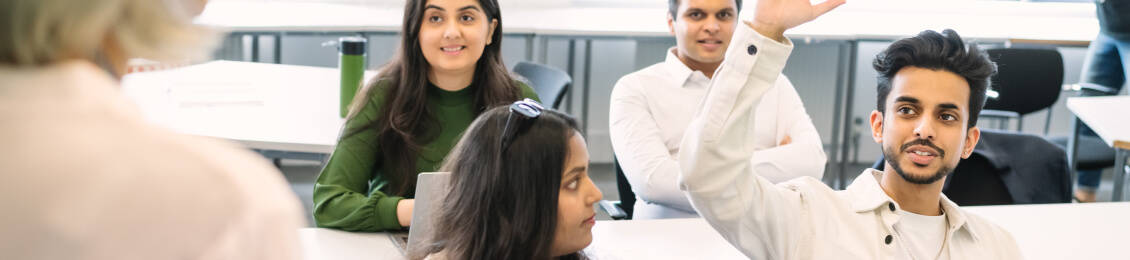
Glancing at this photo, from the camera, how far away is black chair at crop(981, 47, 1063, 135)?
4.20 metres

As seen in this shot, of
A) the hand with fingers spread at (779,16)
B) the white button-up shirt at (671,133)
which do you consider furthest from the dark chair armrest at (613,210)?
the hand with fingers spread at (779,16)

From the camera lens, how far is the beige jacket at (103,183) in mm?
579

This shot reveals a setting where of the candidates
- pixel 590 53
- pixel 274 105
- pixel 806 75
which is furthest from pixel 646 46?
pixel 274 105

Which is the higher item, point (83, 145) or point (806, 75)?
point (83, 145)

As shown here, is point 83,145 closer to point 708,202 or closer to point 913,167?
point 708,202

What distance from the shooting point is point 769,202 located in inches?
61.3

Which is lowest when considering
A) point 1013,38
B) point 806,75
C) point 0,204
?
point 806,75

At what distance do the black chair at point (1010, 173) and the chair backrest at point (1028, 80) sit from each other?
1807 mm

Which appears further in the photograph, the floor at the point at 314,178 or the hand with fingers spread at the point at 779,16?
the floor at the point at 314,178

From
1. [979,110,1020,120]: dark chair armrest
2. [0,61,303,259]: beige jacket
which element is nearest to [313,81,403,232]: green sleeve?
[0,61,303,259]: beige jacket

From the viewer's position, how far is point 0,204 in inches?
22.7

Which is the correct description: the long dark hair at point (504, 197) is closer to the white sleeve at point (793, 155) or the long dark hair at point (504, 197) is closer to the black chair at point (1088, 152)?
the white sleeve at point (793, 155)

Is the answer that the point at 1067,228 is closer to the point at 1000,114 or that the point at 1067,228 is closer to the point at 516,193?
the point at 516,193

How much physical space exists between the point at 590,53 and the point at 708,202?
13.2 feet
